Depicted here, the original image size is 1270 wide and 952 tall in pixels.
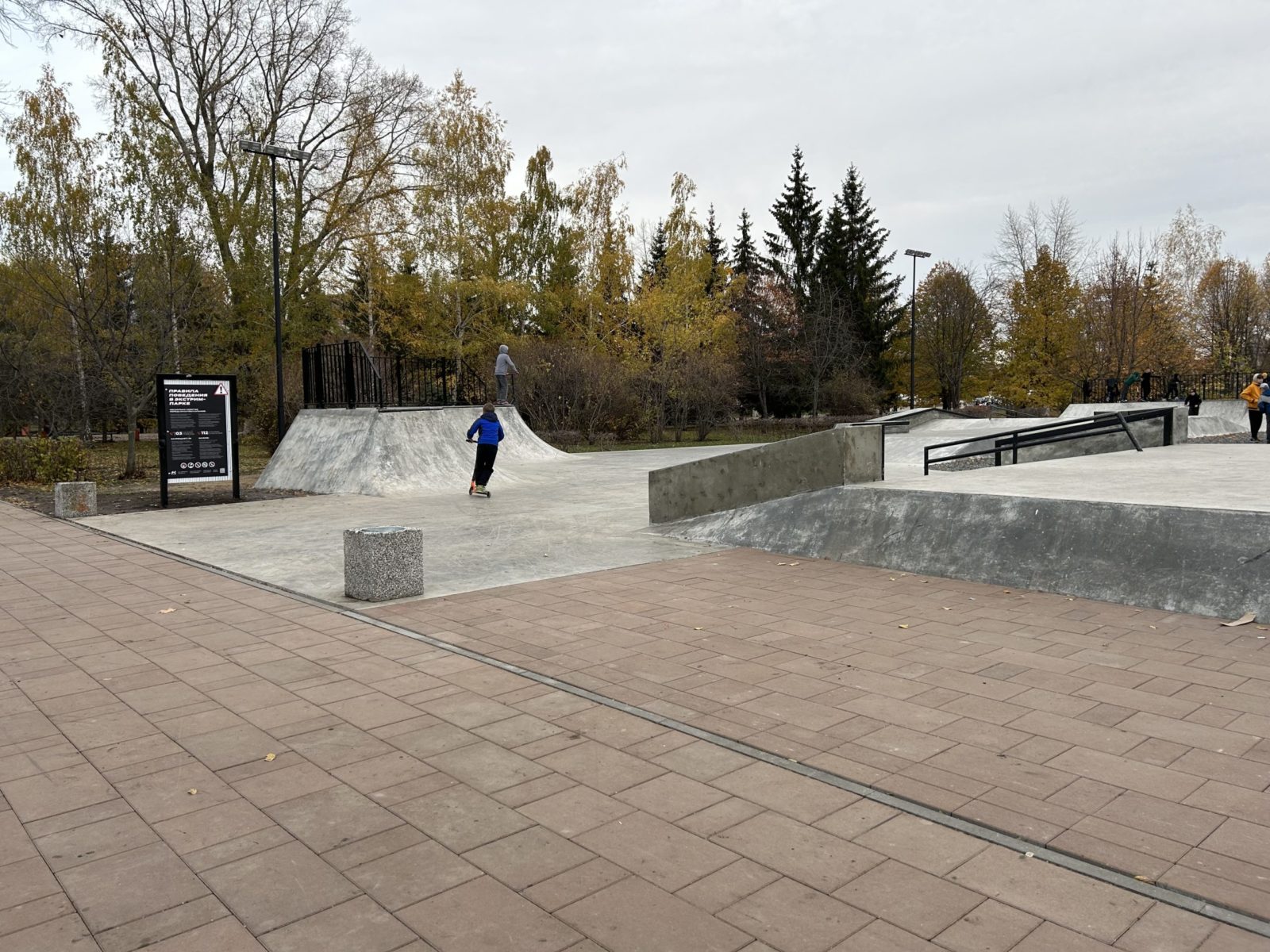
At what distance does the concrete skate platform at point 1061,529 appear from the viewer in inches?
260

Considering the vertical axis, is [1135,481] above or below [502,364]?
below

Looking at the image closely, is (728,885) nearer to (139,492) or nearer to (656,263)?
(139,492)

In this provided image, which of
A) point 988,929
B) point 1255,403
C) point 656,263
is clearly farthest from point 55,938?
point 656,263

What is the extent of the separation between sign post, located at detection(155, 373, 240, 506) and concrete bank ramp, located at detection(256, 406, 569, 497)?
2502 mm

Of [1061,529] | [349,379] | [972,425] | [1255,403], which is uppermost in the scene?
[349,379]

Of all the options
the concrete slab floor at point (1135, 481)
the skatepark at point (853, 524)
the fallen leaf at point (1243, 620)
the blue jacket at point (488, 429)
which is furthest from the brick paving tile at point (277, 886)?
the blue jacket at point (488, 429)

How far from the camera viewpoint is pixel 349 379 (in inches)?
757

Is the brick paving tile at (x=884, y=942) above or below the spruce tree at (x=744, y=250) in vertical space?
below

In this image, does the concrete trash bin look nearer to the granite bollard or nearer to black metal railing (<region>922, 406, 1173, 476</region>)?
black metal railing (<region>922, 406, 1173, 476</region>)

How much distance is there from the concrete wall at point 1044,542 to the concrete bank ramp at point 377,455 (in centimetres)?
958

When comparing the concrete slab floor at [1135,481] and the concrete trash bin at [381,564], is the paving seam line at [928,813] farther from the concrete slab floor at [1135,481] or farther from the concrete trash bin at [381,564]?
the concrete slab floor at [1135,481]

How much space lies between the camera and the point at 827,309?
158ft

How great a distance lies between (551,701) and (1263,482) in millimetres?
7771

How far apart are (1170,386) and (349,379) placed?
86.2ft
